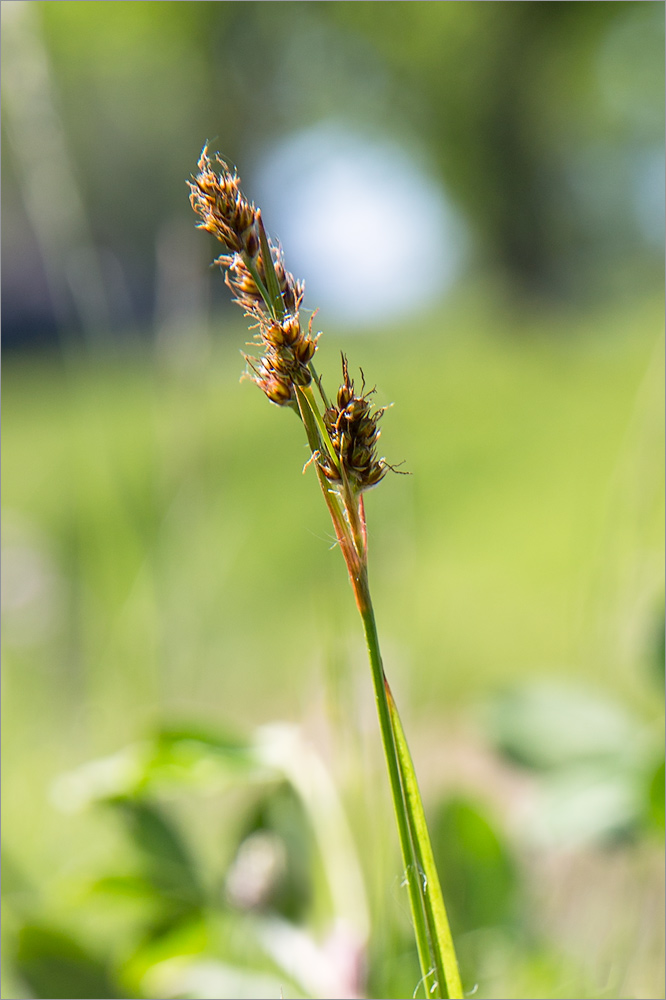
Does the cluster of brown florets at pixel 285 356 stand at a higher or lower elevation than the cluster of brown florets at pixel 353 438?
higher

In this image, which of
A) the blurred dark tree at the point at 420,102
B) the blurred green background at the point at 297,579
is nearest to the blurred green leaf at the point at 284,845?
the blurred green background at the point at 297,579

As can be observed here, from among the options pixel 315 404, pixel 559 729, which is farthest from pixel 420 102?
pixel 315 404

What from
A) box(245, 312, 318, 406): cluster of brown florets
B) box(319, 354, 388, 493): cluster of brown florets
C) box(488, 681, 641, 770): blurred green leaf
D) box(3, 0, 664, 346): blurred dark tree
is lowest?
box(488, 681, 641, 770): blurred green leaf

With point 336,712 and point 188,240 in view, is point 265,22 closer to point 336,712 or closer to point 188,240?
point 188,240

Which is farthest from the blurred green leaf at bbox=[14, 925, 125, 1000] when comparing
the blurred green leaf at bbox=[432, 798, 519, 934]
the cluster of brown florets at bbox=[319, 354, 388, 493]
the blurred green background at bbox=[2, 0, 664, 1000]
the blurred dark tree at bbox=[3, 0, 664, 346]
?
the blurred dark tree at bbox=[3, 0, 664, 346]

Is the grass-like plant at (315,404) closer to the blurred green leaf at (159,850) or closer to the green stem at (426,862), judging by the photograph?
the green stem at (426,862)

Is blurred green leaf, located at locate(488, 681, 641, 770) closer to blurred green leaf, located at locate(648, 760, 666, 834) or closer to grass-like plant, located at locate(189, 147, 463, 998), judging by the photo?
blurred green leaf, located at locate(648, 760, 666, 834)

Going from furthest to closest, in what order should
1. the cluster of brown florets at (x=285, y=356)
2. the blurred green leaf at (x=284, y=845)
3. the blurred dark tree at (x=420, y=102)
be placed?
the blurred dark tree at (x=420, y=102), the blurred green leaf at (x=284, y=845), the cluster of brown florets at (x=285, y=356)

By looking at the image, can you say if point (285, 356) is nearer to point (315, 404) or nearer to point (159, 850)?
point (315, 404)
